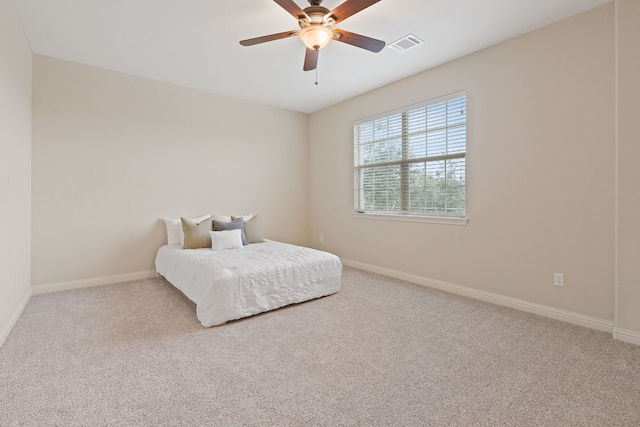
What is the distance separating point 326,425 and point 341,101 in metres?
4.50

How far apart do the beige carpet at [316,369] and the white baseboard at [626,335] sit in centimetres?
7

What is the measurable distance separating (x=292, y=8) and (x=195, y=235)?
2.82 m

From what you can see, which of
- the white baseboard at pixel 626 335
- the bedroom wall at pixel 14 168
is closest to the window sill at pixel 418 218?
the white baseboard at pixel 626 335

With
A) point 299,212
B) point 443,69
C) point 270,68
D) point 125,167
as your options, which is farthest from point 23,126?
point 443,69

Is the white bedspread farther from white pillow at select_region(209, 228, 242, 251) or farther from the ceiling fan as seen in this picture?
the ceiling fan

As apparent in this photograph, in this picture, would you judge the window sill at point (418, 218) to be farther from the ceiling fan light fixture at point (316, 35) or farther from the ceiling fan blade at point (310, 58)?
the ceiling fan light fixture at point (316, 35)

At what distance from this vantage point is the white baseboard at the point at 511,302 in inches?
101

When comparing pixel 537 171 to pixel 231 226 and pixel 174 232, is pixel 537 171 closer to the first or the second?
pixel 231 226

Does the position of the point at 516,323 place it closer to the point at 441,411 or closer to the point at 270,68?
the point at 441,411

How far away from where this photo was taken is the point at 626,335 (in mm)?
2318

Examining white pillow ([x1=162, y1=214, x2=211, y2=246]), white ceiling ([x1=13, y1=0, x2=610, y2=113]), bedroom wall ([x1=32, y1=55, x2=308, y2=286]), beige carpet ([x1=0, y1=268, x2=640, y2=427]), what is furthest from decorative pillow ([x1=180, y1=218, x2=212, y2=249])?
white ceiling ([x1=13, y1=0, x2=610, y2=113])

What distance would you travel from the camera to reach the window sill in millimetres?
3471

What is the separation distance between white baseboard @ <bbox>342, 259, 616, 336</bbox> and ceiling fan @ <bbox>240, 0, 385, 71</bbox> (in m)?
2.68

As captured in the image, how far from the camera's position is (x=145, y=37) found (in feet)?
9.80
